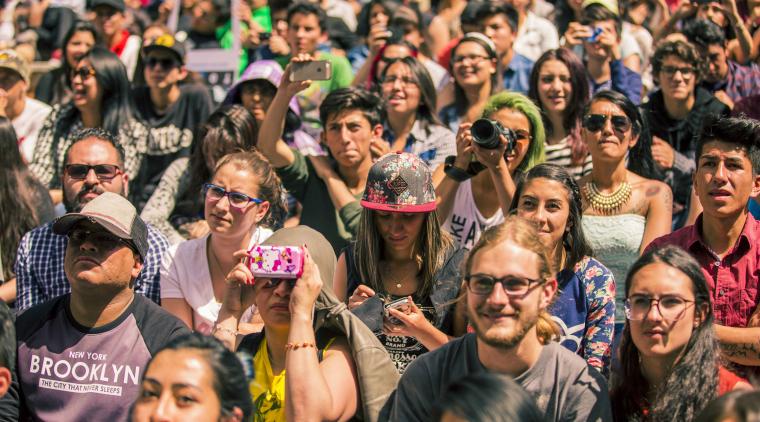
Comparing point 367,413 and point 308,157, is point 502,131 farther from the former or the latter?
point 367,413

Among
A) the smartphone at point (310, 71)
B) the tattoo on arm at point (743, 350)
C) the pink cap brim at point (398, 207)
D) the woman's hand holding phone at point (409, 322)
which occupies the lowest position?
the tattoo on arm at point (743, 350)

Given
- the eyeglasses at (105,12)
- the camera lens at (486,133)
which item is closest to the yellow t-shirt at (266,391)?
the camera lens at (486,133)

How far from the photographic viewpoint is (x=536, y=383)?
3.52m

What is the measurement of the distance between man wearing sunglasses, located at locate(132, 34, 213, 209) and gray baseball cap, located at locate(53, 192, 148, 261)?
7.72 ft

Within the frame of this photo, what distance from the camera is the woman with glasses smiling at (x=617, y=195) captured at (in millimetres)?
5230

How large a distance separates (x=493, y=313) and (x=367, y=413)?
64cm

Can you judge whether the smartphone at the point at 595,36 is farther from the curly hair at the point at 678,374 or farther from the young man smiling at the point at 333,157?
the curly hair at the point at 678,374

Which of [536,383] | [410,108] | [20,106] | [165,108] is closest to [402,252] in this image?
[536,383]

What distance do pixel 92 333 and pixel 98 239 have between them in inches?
14.7

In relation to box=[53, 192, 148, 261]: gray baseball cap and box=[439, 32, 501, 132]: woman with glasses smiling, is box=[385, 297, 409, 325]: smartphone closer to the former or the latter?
box=[53, 192, 148, 261]: gray baseball cap

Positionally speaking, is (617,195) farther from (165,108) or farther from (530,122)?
(165,108)

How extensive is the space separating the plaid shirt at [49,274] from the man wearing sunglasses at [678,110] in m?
2.93

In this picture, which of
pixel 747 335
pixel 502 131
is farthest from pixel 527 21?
pixel 747 335

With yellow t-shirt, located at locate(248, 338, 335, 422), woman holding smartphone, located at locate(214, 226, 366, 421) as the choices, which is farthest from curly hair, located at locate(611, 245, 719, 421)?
yellow t-shirt, located at locate(248, 338, 335, 422)
